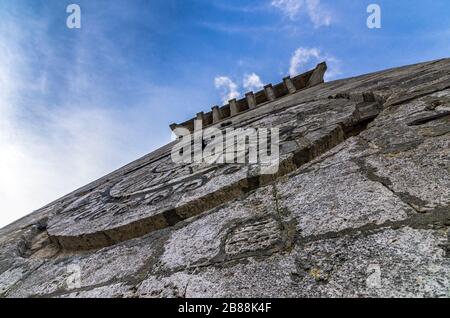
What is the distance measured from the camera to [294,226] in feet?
4.00

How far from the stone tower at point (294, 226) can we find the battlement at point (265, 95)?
16.0 feet

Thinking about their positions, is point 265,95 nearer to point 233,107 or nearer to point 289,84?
point 289,84

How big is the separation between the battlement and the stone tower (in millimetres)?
4865

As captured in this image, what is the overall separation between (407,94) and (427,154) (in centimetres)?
112

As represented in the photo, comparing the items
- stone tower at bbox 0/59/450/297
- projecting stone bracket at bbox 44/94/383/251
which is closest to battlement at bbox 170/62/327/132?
stone tower at bbox 0/59/450/297

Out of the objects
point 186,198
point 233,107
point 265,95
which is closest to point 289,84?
point 265,95

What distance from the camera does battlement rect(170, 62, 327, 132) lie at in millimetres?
7223

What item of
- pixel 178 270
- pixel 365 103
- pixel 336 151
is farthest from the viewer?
pixel 365 103

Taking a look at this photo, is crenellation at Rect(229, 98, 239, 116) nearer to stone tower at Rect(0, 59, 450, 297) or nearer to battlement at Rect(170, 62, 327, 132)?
battlement at Rect(170, 62, 327, 132)

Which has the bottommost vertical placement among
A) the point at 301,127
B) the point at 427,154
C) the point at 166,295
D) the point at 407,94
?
the point at 166,295
